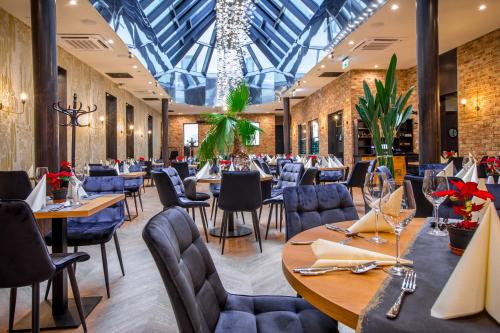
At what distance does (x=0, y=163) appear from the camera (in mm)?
6602

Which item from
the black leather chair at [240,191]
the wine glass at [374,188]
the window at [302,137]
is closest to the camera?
the wine glass at [374,188]

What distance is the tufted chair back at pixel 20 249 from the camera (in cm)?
181

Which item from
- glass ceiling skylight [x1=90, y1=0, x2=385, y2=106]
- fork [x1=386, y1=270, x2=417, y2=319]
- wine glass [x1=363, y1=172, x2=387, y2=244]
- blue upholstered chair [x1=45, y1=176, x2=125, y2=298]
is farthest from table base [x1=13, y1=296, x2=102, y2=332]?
glass ceiling skylight [x1=90, y1=0, x2=385, y2=106]

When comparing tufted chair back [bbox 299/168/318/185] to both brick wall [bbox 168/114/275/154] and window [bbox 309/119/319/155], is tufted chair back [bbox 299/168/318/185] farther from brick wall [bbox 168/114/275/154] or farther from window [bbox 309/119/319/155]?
brick wall [bbox 168/114/275/154]

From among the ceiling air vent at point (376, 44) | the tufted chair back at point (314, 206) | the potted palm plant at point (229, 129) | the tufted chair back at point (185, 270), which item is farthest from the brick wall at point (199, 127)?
the tufted chair back at point (185, 270)

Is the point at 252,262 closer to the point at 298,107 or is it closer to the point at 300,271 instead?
the point at 300,271

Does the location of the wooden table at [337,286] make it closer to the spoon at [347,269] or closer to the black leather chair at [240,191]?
the spoon at [347,269]

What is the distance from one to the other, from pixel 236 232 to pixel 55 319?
2664mm

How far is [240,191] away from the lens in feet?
13.1

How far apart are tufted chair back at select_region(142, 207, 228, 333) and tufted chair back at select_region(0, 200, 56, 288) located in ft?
3.26

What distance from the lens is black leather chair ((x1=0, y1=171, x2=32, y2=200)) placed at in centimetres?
Result: 409

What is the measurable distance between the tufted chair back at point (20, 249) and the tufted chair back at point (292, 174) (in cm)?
357

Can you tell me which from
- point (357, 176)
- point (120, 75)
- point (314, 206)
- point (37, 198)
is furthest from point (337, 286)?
point (120, 75)

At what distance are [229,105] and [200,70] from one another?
12368mm
